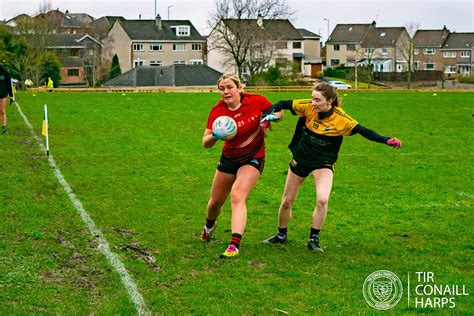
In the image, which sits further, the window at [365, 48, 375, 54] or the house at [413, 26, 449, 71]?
the house at [413, 26, 449, 71]

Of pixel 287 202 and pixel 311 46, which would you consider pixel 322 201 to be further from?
pixel 311 46


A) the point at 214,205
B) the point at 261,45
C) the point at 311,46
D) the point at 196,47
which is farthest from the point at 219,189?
the point at 311,46

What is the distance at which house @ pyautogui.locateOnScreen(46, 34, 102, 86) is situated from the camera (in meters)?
113

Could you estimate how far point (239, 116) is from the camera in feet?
33.2

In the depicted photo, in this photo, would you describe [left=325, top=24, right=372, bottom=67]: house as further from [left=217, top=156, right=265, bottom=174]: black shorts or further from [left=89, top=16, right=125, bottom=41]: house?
[left=217, top=156, right=265, bottom=174]: black shorts

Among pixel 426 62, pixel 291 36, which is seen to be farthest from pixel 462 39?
pixel 291 36

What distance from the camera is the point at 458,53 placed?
132 m

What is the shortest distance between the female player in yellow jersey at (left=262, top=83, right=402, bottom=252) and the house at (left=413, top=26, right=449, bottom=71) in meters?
127

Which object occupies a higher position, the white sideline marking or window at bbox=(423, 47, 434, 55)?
window at bbox=(423, 47, 434, 55)

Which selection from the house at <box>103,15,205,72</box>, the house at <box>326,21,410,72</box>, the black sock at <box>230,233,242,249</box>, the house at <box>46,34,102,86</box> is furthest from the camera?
the house at <box>326,21,410,72</box>

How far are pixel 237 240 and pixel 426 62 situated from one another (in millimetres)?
129268

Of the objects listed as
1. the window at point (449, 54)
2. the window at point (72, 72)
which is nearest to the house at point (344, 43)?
the window at point (449, 54)

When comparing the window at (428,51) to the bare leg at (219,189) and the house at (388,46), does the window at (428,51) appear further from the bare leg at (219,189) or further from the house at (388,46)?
the bare leg at (219,189)

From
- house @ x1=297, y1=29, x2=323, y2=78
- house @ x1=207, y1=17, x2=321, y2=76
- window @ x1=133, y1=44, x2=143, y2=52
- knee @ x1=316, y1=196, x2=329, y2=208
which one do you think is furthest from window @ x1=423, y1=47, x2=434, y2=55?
knee @ x1=316, y1=196, x2=329, y2=208
